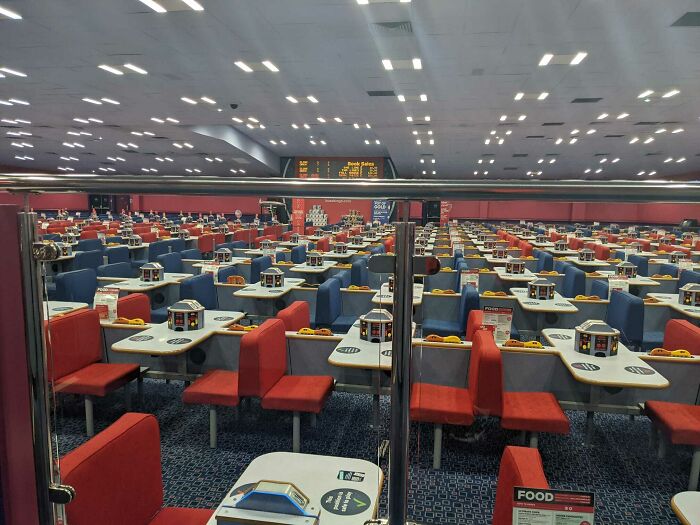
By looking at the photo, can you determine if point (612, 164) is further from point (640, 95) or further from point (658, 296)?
point (658, 296)

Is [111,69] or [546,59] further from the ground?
[111,69]

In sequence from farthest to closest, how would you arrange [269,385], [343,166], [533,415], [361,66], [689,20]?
[343,166] → [361,66] → [689,20] → [269,385] → [533,415]

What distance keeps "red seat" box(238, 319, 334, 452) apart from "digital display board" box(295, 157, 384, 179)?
18623mm

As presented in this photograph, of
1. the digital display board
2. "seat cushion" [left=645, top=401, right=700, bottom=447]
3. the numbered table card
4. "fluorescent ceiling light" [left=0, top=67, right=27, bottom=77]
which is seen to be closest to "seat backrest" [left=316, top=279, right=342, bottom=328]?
"seat cushion" [left=645, top=401, right=700, bottom=447]

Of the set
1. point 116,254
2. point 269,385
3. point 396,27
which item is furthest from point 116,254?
point 269,385

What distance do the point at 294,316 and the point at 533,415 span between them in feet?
6.13

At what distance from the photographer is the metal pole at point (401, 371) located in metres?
0.78

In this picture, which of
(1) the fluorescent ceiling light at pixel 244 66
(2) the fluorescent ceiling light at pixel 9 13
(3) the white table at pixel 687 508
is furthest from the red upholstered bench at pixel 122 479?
(1) the fluorescent ceiling light at pixel 244 66

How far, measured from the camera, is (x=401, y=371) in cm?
84

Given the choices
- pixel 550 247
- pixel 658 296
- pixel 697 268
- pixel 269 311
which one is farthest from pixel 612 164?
pixel 269 311

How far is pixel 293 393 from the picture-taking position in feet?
10.0

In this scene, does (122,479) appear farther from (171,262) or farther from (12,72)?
(12,72)

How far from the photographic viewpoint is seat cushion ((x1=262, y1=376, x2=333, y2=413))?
116 inches

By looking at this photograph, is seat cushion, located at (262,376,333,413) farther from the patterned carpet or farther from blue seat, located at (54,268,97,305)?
blue seat, located at (54,268,97,305)
